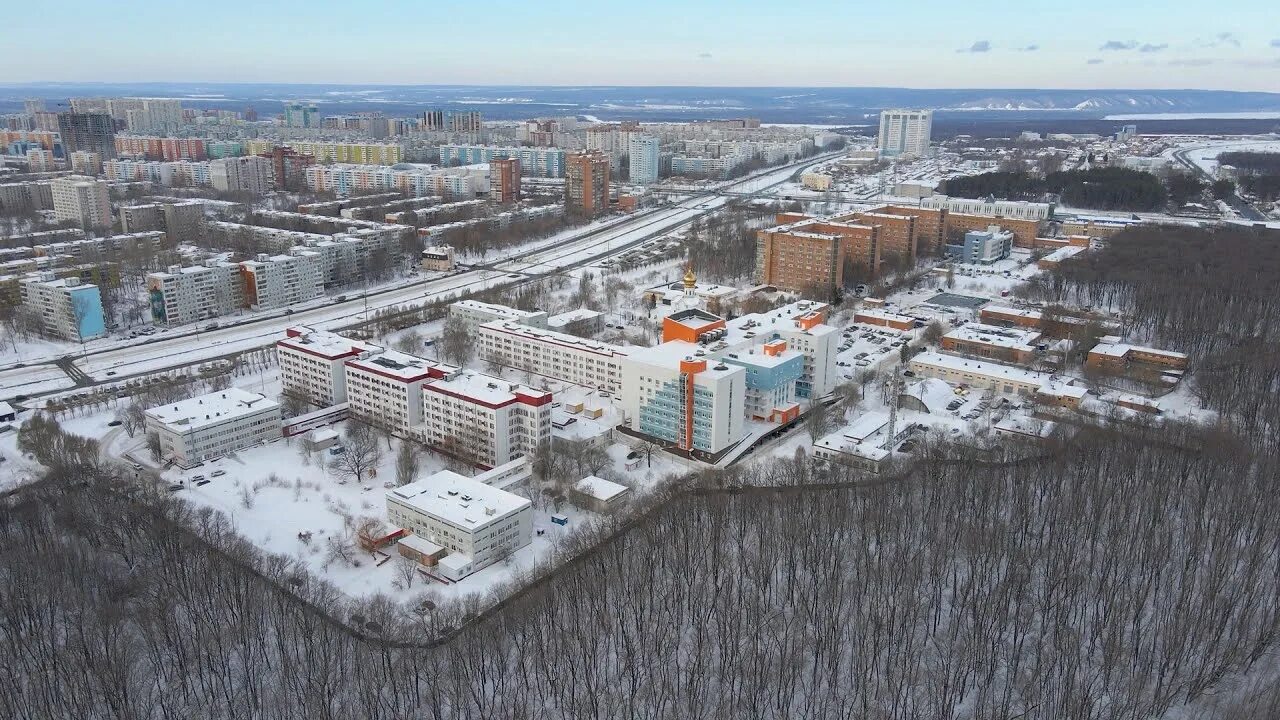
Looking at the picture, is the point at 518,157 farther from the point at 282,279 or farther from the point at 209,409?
the point at 209,409

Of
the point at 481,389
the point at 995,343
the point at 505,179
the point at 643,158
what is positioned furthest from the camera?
the point at 643,158

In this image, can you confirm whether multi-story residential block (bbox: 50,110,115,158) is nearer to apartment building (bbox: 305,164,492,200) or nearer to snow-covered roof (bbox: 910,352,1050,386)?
apartment building (bbox: 305,164,492,200)

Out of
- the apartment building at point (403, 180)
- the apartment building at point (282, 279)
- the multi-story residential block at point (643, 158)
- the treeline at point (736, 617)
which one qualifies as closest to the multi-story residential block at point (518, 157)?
the multi-story residential block at point (643, 158)

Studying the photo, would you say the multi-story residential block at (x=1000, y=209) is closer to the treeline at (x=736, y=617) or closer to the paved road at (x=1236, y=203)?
the paved road at (x=1236, y=203)

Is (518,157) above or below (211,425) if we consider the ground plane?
above

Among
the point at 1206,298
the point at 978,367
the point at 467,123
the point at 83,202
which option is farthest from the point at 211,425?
the point at 467,123

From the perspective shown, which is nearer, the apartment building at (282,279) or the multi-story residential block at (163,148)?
the apartment building at (282,279)

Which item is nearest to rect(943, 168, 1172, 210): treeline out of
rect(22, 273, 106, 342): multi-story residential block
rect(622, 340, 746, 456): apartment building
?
rect(622, 340, 746, 456): apartment building
